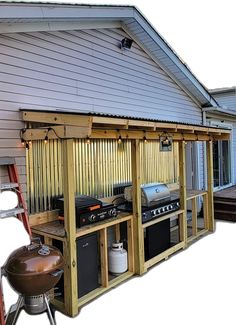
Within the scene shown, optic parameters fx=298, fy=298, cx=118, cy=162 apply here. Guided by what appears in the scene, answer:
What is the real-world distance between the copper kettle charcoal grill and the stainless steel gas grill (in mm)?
1960

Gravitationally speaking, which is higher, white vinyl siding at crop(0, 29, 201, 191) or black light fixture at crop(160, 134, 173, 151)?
white vinyl siding at crop(0, 29, 201, 191)

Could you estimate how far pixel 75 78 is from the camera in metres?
4.70

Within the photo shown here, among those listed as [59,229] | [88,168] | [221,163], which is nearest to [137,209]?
[88,168]

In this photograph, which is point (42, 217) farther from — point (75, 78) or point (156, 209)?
point (75, 78)

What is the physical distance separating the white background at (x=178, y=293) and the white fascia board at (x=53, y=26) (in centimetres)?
244

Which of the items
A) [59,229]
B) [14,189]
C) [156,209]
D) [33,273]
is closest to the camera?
[33,273]

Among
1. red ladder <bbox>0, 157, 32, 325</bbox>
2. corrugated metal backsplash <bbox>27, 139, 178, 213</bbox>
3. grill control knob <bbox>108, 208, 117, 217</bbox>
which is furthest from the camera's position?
grill control knob <bbox>108, 208, 117, 217</bbox>

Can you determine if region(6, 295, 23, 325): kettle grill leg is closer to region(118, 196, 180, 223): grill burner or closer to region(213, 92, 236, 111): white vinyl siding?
region(118, 196, 180, 223): grill burner

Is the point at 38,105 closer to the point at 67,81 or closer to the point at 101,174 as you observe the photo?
the point at 67,81

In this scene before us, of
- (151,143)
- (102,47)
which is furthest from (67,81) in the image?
(151,143)

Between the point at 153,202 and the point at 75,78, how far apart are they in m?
2.41

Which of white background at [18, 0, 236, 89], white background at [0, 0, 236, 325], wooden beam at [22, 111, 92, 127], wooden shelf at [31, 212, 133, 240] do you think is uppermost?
white background at [18, 0, 236, 89]

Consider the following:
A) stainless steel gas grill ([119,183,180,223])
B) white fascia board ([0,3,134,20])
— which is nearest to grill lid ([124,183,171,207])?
stainless steel gas grill ([119,183,180,223])

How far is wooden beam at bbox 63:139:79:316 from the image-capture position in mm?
3377
